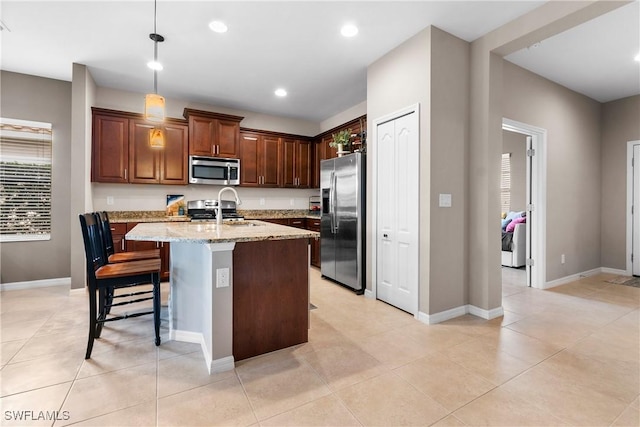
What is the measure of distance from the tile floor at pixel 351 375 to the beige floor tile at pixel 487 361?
1cm

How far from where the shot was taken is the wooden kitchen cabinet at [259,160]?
5.16 metres

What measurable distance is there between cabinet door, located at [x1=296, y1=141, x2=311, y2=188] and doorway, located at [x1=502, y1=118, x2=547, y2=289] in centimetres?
344

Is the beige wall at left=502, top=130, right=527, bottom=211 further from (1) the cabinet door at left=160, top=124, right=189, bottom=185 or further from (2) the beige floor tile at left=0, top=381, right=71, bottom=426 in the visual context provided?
(2) the beige floor tile at left=0, top=381, right=71, bottom=426

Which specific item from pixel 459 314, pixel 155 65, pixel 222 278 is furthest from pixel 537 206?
pixel 155 65

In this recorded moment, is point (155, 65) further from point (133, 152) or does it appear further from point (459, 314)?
point (459, 314)

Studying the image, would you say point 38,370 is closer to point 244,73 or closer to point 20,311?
point 20,311

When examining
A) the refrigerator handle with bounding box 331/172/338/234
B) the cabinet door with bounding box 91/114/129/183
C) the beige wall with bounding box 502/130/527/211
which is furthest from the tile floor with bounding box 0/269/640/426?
the beige wall with bounding box 502/130/527/211

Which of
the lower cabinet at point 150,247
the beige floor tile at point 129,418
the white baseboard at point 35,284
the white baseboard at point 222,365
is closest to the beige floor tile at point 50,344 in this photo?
the beige floor tile at point 129,418

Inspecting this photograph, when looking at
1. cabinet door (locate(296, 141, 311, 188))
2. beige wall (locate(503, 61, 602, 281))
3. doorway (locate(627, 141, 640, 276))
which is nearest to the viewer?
beige wall (locate(503, 61, 602, 281))

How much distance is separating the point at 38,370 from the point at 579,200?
6382 mm

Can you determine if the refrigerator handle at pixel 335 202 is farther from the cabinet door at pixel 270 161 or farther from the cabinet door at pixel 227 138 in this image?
the cabinet door at pixel 227 138

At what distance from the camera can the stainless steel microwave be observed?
4691 millimetres

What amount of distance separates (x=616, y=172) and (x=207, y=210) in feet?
21.2

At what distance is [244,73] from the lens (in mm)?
3891
